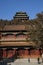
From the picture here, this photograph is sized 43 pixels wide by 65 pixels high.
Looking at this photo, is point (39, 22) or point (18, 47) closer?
point (39, 22)

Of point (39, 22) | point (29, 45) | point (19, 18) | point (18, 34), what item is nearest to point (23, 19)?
point (19, 18)

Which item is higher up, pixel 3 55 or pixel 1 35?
pixel 1 35

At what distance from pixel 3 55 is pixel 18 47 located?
10.5 feet

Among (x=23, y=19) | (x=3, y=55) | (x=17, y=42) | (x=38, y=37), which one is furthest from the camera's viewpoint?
(x=23, y=19)

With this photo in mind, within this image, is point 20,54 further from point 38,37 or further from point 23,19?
point 23,19

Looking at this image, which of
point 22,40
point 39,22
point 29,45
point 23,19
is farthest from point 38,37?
point 23,19

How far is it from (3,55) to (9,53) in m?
1.22

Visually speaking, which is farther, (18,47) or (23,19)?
(23,19)

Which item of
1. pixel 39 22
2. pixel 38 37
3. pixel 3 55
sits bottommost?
pixel 3 55

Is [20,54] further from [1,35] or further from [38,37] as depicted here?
[38,37]

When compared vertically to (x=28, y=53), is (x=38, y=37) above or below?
above

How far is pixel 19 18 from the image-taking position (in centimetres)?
7000

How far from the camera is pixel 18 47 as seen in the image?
135 ft

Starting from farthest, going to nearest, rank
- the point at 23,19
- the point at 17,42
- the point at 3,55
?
the point at 23,19
the point at 17,42
the point at 3,55
